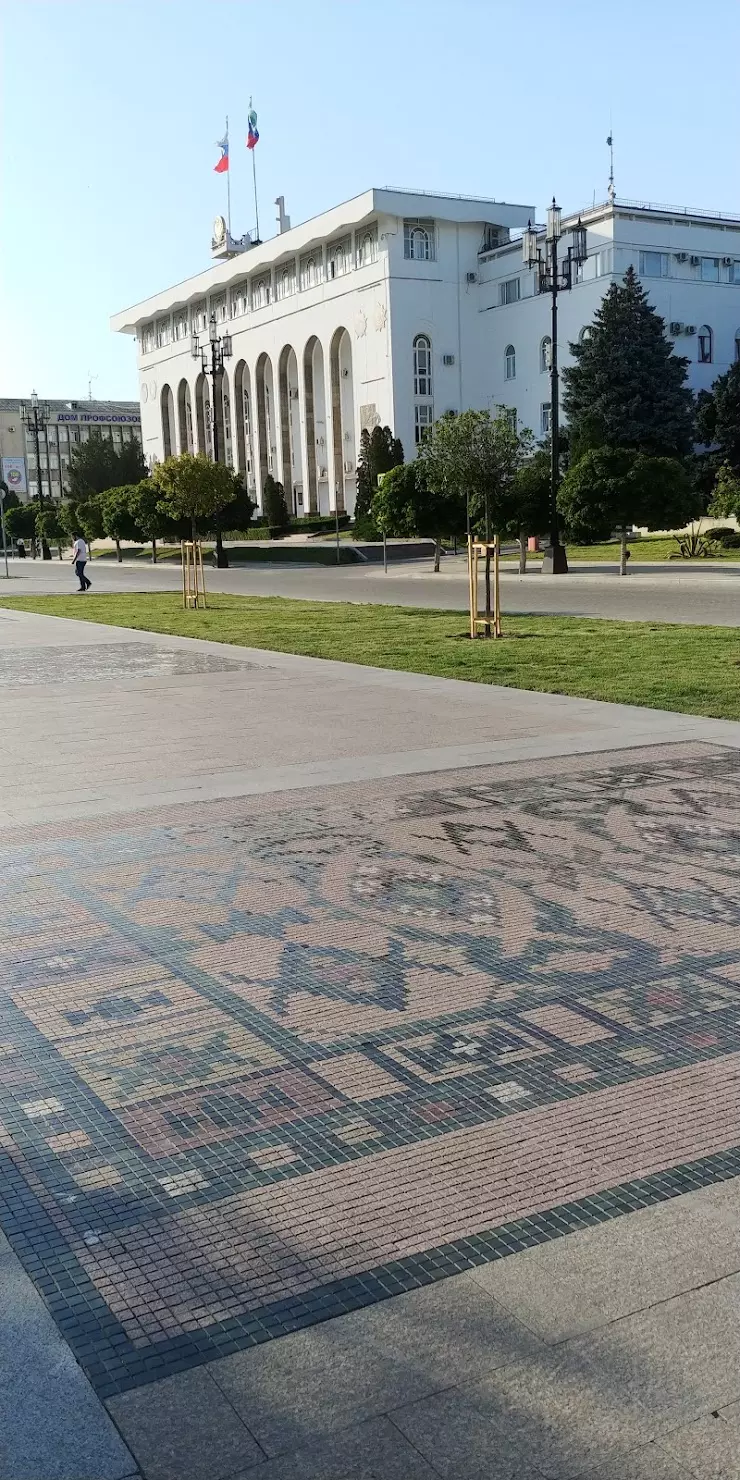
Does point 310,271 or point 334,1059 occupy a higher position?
point 310,271

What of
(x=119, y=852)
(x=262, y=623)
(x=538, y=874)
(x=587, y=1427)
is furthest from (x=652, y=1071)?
(x=262, y=623)

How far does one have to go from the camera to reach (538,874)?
238 inches

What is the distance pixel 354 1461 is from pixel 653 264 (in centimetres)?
6728

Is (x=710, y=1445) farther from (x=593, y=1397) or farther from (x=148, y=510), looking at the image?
(x=148, y=510)

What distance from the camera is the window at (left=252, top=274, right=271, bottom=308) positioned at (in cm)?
8794

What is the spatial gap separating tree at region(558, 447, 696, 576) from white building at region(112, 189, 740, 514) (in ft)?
96.2

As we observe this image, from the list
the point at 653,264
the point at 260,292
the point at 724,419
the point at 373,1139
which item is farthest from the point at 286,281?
the point at 373,1139

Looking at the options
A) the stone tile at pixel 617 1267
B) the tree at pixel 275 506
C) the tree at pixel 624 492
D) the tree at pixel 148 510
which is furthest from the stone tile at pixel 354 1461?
the tree at pixel 275 506

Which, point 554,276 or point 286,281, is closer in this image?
point 554,276

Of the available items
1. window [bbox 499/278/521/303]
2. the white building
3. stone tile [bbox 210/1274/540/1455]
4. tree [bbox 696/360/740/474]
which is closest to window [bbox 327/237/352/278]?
the white building

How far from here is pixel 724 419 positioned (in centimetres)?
5409

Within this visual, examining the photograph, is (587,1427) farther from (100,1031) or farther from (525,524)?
(525,524)

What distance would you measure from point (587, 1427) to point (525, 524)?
36607mm

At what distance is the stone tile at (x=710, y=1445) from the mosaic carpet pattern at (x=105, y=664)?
12839mm
